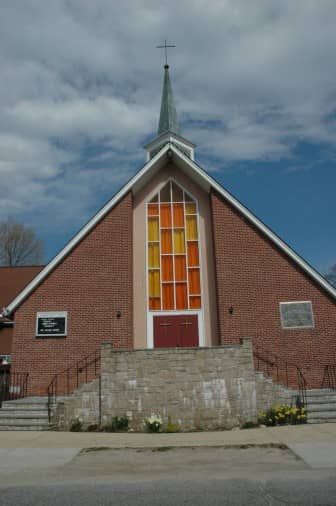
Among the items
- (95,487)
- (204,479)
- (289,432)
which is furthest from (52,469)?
(289,432)

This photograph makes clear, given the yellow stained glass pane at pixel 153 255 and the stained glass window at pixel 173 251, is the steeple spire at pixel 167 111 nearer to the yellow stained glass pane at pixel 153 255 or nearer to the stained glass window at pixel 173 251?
the stained glass window at pixel 173 251

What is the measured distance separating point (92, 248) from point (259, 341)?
693 cm

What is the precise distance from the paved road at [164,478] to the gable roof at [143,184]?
25.1ft

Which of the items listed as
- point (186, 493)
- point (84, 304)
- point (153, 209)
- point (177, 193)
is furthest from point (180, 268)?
point (186, 493)

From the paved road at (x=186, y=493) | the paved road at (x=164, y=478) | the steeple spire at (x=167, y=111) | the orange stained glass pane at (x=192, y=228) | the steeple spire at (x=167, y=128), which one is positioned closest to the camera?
the paved road at (x=186, y=493)

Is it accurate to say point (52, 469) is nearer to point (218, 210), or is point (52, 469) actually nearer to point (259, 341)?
point (259, 341)

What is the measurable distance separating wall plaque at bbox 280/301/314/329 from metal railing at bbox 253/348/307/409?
1.24m

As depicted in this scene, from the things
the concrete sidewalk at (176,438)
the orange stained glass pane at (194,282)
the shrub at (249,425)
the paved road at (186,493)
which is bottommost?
the paved road at (186,493)

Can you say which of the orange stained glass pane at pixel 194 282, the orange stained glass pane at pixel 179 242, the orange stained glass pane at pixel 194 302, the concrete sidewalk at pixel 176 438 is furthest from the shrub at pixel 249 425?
the orange stained glass pane at pixel 179 242

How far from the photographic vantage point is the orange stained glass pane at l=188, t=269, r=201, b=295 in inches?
681

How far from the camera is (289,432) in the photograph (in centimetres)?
1119

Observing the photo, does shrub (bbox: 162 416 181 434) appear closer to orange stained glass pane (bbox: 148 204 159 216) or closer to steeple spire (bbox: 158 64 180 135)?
orange stained glass pane (bbox: 148 204 159 216)

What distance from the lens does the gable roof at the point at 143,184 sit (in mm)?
16203

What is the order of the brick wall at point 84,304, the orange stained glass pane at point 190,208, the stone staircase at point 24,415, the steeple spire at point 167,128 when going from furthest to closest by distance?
the steeple spire at point 167,128, the orange stained glass pane at point 190,208, the brick wall at point 84,304, the stone staircase at point 24,415
